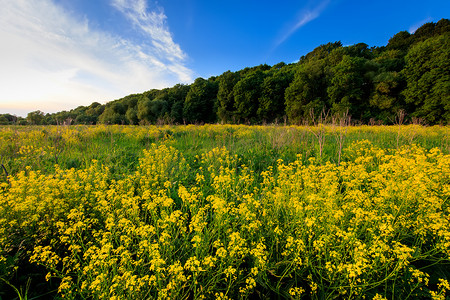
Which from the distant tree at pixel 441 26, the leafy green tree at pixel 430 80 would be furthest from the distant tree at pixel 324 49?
the leafy green tree at pixel 430 80

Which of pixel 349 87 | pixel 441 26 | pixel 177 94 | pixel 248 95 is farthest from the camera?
pixel 177 94

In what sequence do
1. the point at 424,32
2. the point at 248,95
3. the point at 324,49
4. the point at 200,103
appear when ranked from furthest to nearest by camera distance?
1. the point at 200,103
2. the point at 324,49
3. the point at 248,95
4. the point at 424,32

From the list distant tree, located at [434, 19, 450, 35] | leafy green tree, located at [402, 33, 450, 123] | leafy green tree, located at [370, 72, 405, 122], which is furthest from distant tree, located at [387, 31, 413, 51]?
leafy green tree, located at [370, 72, 405, 122]

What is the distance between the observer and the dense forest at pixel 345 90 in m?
22.1

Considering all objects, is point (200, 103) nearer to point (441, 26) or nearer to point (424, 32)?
point (424, 32)

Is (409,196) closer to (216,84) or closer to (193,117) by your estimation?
(193,117)

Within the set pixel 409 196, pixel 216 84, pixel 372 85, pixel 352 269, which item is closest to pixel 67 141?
pixel 352 269

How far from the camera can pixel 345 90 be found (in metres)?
27.0

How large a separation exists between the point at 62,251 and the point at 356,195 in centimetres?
392

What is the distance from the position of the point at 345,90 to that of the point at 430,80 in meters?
8.78

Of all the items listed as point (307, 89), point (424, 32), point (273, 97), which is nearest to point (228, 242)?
point (307, 89)

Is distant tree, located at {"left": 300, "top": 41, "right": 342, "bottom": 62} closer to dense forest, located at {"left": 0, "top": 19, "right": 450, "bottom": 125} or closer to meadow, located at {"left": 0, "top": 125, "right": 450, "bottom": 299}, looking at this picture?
dense forest, located at {"left": 0, "top": 19, "right": 450, "bottom": 125}

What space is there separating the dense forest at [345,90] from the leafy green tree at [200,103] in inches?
9.0

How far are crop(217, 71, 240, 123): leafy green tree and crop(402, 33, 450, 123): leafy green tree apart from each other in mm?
27453
